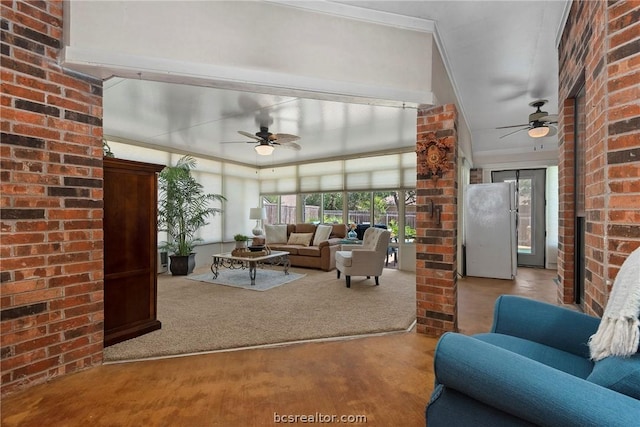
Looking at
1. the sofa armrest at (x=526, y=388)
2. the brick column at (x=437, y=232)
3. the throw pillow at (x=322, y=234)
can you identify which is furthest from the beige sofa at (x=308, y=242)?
the sofa armrest at (x=526, y=388)

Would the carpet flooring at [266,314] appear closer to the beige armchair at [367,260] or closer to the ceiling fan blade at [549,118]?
the beige armchair at [367,260]

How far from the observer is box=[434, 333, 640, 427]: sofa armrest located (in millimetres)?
766

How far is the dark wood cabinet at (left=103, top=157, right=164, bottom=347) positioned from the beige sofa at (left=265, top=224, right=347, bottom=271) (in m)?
3.47

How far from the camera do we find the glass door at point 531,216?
6250mm

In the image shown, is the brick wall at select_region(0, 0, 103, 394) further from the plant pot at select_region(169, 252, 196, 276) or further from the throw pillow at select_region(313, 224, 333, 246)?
the throw pillow at select_region(313, 224, 333, 246)

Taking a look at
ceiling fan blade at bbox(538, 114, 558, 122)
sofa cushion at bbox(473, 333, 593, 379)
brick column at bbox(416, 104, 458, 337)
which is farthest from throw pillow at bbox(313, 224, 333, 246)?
sofa cushion at bbox(473, 333, 593, 379)

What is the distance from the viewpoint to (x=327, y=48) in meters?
2.33

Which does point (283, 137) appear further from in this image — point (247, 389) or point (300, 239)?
point (247, 389)

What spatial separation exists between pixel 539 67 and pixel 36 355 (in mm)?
4910

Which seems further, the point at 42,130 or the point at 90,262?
the point at 90,262

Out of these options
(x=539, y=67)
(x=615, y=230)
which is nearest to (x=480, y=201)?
(x=539, y=67)

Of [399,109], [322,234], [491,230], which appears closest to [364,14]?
[399,109]

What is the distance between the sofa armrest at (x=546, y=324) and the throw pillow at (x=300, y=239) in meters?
5.11

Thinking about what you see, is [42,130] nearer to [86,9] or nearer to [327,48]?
[86,9]
